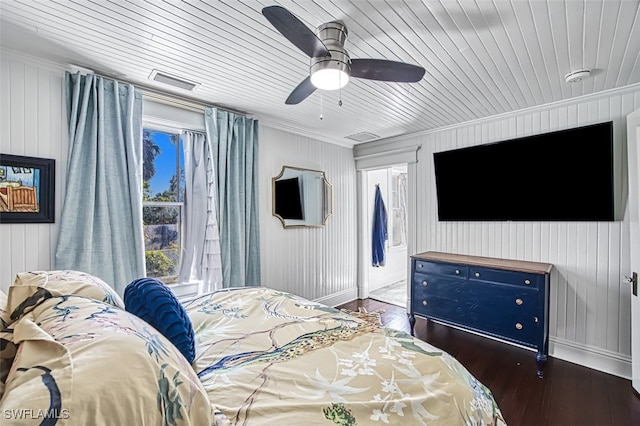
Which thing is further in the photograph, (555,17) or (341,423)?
(555,17)

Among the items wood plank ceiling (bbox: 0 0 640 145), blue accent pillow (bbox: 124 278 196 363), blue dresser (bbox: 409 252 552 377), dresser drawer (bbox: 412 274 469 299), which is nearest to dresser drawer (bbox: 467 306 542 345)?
blue dresser (bbox: 409 252 552 377)

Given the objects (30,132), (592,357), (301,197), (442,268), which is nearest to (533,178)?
(442,268)

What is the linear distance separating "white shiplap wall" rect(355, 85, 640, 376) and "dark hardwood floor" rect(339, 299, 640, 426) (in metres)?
0.28

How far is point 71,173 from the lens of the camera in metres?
2.04

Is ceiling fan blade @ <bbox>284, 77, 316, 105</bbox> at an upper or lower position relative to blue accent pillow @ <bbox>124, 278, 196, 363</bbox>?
upper

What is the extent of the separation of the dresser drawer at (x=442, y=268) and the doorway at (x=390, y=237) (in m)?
1.28

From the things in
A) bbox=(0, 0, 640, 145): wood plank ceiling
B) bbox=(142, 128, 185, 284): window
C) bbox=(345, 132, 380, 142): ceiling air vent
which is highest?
bbox=(345, 132, 380, 142): ceiling air vent

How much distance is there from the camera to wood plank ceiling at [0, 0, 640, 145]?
1496 mm

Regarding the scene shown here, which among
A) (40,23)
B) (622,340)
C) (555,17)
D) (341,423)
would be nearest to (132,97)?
(40,23)

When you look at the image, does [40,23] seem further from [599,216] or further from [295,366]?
[599,216]

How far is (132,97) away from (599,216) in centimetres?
411

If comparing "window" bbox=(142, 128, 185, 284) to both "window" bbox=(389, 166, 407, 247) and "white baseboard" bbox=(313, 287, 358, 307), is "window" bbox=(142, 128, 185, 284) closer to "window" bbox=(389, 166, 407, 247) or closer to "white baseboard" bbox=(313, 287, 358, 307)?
"white baseboard" bbox=(313, 287, 358, 307)

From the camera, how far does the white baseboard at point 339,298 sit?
13.1 feet

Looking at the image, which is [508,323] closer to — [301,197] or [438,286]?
[438,286]
